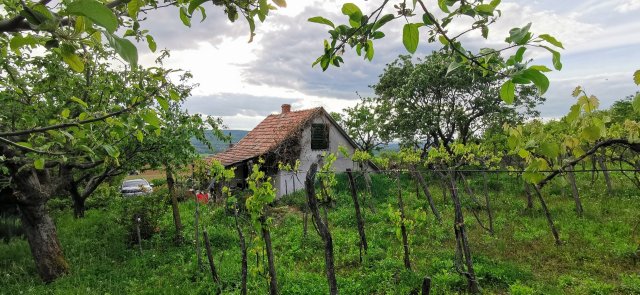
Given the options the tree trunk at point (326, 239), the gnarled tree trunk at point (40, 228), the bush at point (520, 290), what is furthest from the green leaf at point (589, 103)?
the gnarled tree trunk at point (40, 228)

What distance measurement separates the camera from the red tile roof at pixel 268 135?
18250 millimetres

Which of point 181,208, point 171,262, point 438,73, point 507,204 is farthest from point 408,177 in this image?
point 171,262

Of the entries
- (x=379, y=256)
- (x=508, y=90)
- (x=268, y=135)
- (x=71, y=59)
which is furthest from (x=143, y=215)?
(x=508, y=90)

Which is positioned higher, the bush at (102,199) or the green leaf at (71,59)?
the green leaf at (71,59)

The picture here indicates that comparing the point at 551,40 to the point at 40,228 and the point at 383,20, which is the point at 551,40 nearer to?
the point at 383,20

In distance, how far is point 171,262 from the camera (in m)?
9.28

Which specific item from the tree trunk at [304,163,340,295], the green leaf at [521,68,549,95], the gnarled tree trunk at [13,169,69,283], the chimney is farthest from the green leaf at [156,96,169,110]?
the chimney

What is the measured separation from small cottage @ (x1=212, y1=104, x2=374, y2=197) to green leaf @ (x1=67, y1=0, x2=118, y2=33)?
54.1ft

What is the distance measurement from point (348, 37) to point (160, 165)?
366 inches

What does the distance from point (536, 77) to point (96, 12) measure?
36.8 inches

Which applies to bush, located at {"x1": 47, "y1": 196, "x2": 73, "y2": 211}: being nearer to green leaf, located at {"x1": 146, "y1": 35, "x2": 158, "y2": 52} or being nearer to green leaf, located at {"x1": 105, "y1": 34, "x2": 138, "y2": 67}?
green leaf, located at {"x1": 146, "y1": 35, "x2": 158, "y2": 52}

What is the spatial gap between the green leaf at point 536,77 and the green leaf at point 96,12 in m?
0.87

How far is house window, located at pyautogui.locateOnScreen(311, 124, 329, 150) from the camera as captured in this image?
19188mm

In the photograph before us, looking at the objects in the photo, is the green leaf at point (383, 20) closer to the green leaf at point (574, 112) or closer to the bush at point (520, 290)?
the green leaf at point (574, 112)
